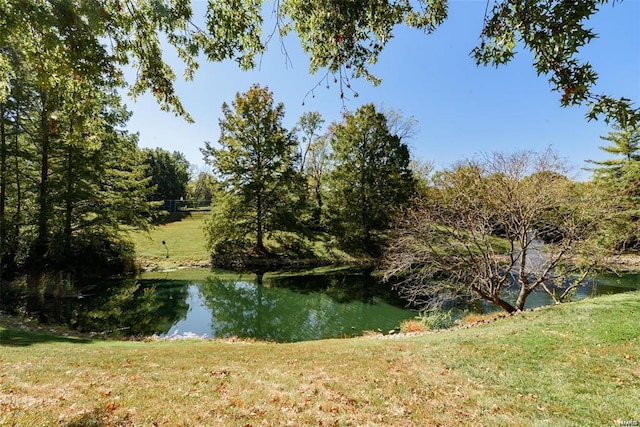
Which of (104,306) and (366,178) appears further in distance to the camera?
(366,178)

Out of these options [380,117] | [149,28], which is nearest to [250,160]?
[380,117]

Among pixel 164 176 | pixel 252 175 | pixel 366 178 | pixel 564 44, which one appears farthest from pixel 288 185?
pixel 164 176

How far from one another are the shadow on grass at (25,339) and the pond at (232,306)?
6.56 ft

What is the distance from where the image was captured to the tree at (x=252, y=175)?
69.4ft

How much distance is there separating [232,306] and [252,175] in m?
10.3

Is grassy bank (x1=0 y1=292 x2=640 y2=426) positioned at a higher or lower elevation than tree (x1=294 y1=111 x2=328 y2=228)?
lower

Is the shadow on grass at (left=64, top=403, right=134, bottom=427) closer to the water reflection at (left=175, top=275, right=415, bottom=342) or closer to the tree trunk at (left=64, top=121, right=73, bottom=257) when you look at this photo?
the water reflection at (left=175, top=275, right=415, bottom=342)

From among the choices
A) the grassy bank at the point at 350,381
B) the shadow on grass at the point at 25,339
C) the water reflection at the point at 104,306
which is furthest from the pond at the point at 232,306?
the grassy bank at the point at 350,381

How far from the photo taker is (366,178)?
23.6 meters

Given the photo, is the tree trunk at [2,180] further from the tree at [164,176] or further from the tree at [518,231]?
the tree at [164,176]

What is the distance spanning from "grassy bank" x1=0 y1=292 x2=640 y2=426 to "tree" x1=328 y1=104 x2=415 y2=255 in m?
15.7

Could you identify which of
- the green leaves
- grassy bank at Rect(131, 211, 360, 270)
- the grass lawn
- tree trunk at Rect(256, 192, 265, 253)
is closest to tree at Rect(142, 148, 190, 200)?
the grass lawn

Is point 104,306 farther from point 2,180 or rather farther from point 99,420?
point 99,420

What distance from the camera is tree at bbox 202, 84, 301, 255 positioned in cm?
2114
